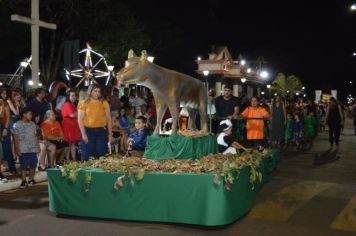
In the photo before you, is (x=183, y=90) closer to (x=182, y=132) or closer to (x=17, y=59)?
(x=182, y=132)

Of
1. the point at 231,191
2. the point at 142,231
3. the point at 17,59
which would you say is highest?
→ the point at 17,59

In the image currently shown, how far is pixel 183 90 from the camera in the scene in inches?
315

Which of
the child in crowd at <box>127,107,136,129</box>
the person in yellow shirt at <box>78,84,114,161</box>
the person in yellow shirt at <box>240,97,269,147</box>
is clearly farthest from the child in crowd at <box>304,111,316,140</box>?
the person in yellow shirt at <box>78,84,114,161</box>

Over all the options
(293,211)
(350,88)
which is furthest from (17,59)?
(350,88)

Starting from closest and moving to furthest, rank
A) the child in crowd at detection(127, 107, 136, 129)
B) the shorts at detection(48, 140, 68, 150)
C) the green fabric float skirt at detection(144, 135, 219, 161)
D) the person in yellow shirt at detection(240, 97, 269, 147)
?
1. the green fabric float skirt at detection(144, 135, 219, 161)
2. the shorts at detection(48, 140, 68, 150)
3. the person in yellow shirt at detection(240, 97, 269, 147)
4. the child in crowd at detection(127, 107, 136, 129)

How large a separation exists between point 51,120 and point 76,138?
858 millimetres

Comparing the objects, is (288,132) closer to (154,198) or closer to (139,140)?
(139,140)

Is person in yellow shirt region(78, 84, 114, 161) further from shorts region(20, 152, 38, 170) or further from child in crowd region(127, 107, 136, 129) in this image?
child in crowd region(127, 107, 136, 129)

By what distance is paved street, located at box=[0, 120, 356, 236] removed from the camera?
6.25 metres

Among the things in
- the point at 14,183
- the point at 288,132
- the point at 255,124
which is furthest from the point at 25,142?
the point at 288,132

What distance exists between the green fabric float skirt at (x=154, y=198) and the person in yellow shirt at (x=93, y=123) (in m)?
1.68

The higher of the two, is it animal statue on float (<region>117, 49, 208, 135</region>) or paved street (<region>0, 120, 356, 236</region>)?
animal statue on float (<region>117, 49, 208, 135</region>)

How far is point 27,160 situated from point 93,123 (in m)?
1.76

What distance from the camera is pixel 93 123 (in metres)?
8.39
